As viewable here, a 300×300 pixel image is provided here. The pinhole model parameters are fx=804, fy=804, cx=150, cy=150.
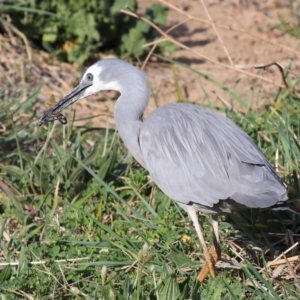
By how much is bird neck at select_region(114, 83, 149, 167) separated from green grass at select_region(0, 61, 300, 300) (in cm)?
34

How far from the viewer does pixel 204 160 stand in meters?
4.03

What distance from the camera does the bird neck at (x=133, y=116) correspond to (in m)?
4.32

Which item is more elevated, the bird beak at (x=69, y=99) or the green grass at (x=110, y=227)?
the bird beak at (x=69, y=99)

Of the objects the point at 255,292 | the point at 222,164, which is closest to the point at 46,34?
the point at 222,164

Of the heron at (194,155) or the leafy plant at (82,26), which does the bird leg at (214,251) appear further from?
the leafy plant at (82,26)

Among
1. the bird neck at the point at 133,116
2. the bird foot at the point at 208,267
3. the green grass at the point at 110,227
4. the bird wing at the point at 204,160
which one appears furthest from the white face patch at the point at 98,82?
the bird foot at the point at 208,267

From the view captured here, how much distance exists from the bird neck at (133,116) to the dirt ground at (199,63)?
119cm

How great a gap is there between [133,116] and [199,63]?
9.54ft

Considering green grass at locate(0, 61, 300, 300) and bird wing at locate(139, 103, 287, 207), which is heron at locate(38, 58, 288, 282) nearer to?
bird wing at locate(139, 103, 287, 207)

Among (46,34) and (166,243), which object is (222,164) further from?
(46,34)

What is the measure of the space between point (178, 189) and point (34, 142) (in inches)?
73.2

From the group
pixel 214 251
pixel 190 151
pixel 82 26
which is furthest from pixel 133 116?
pixel 82 26

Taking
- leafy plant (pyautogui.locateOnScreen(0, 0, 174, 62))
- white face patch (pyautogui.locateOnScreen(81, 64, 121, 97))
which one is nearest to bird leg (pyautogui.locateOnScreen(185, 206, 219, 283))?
white face patch (pyautogui.locateOnScreen(81, 64, 121, 97))

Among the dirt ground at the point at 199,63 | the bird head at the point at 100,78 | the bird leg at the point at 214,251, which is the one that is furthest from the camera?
the dirt ground at the point at 199,63
